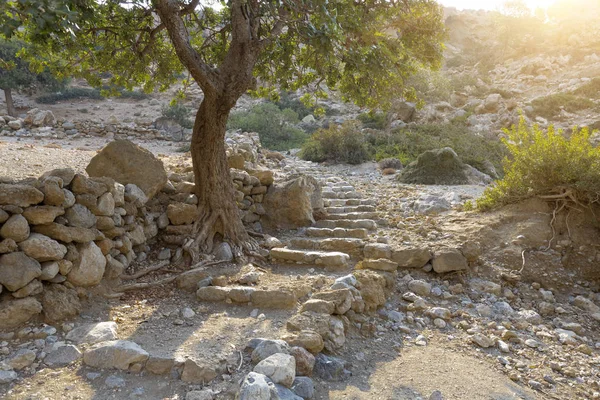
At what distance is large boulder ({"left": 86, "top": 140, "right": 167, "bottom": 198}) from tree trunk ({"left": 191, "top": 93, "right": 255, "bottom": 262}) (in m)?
0.53

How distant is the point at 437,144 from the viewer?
1371 centimetres

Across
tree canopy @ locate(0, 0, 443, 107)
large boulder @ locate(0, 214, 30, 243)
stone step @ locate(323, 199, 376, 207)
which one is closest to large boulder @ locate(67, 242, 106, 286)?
large boulder @ locate(0, 214, 30, 243)

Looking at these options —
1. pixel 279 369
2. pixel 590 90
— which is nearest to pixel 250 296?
pixel 279 369

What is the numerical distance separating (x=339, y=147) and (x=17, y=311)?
10521 mm

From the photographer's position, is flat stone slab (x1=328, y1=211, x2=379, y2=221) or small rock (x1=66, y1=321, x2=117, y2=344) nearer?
small rock (x1=66, y1=321, x2=117, y2=344)

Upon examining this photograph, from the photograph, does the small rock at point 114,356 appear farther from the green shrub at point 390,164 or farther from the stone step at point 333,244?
the green shrub at point 390,164

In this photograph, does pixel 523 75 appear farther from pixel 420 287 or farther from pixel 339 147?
Result: pixel 420 287

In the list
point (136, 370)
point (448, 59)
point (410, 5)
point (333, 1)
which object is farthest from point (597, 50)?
point (136, 370)

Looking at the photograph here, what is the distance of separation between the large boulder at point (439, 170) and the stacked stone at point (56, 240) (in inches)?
256

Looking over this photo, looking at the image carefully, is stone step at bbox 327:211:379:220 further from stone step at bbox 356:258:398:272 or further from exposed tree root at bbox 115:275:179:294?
exposed tree root at bbox 115:275:179:294

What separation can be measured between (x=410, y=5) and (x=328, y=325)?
5.82m

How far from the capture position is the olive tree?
4.84 meters

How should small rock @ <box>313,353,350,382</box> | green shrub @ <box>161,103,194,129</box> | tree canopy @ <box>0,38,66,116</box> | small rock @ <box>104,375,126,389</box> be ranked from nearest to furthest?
small rock @ <box>104,375,126,389</box> → small rock @ <box>313,353,350,382</box> → green shrub @ <box>161,103,194,129</box> → tree canopy @ <box>0,38,66,116</box>

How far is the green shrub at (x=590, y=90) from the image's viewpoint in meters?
20.2
